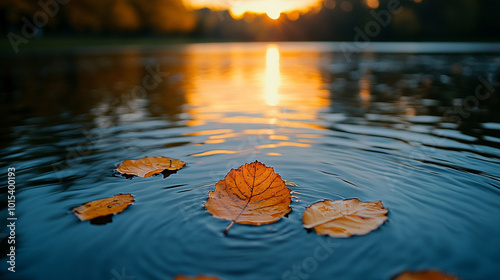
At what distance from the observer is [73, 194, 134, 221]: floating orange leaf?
279 cm

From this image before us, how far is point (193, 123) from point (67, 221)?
4104 millimetres

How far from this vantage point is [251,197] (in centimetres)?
272

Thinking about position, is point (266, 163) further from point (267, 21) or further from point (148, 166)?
point (267, 21)

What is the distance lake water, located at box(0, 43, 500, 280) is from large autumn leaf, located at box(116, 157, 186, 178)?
146mm

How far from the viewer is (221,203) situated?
277cm

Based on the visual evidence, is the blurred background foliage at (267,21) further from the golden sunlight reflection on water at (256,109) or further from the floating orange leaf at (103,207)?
the floating orange leaf at (103,207)

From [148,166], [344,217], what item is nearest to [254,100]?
[148,166]

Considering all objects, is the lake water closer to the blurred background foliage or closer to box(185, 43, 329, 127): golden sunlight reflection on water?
box(185, 43, 329, 127): golden sunlight reflection on water

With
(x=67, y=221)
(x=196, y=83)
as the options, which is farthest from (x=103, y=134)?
(x=196, y=83)

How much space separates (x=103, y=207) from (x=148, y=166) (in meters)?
1.02

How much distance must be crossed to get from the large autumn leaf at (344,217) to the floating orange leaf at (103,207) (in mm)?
1429

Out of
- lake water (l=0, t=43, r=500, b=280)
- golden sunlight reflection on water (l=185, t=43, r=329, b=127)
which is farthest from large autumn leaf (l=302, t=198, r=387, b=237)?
golden sunlight reflection on water (l=185, t=43, r=329, b=127)

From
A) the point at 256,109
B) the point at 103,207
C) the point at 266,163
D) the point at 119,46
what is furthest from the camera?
the point at 119,46

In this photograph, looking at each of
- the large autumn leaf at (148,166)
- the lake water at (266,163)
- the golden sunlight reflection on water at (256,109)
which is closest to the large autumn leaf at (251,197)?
the lake water at (266,163)
